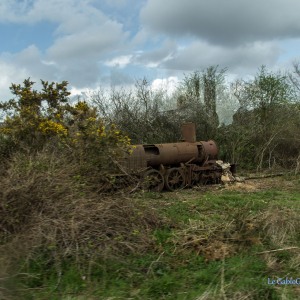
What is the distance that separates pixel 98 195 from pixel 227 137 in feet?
52.7

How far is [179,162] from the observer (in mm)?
15445

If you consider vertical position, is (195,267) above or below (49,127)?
below

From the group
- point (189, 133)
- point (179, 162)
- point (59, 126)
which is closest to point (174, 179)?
point (179, 162)

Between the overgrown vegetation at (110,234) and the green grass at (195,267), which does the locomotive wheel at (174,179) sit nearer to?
the overgrown vegetation at (110,234)

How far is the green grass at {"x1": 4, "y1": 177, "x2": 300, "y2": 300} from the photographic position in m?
4.75

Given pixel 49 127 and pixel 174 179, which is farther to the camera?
pixel 174 179

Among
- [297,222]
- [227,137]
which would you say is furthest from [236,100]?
[297,222]

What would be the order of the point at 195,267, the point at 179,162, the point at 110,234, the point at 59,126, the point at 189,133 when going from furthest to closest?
the point at 189,133
the point at 179,162
the point at 59,126
the point at 110,234
the point at 195,267

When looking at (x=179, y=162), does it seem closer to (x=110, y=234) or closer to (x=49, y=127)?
(x=49, y=127)

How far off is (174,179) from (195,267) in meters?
9.14

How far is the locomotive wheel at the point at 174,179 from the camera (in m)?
→ 14.7

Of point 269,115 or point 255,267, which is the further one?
point 269,115

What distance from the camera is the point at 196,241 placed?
253 inches

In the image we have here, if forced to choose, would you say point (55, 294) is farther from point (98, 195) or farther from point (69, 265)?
point (98, 195)
